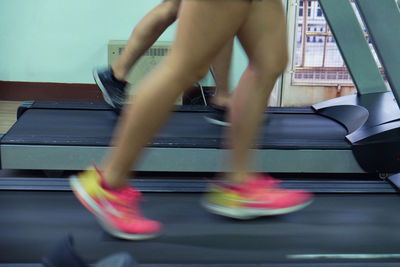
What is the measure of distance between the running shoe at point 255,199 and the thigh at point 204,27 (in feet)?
1.13

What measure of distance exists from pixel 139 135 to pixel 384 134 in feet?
4.56

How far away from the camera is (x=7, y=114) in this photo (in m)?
3.11

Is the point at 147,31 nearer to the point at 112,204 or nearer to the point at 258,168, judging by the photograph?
the point at 258,168

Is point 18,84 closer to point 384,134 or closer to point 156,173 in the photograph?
point 156,173

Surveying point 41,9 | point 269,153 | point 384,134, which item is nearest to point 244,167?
point 269,153

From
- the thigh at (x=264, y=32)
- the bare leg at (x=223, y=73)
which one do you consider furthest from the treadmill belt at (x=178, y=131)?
the thigh at (x=264, y=32)

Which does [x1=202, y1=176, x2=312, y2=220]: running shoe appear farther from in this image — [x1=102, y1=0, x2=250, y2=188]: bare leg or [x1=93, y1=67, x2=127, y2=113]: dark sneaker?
[x1=93, y1=67, x2=127, y2=113]: dark sneaker

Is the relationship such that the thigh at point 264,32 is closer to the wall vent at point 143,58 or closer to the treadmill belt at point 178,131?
the treadmill belt at point 178,131

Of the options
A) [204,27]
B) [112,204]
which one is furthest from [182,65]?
[112,204]

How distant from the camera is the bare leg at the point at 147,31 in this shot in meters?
1.88

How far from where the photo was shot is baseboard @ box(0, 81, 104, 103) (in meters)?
3.50

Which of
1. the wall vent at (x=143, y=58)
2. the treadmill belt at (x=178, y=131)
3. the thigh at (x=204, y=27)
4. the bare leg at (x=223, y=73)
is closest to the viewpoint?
the thigh at (x=204, y=27)

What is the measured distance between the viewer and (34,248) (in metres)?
1.02

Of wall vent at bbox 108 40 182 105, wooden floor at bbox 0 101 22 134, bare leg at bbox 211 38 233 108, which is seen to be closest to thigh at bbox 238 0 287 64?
bare leg at bbox 211 38 233 108
